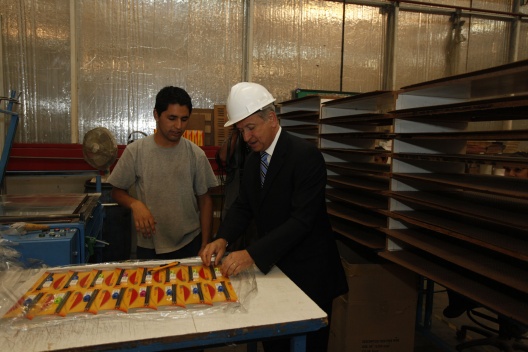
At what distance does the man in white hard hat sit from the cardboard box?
27.0 inches

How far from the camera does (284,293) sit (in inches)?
50.4

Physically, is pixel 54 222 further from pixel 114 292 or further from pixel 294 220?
pixel 294 220

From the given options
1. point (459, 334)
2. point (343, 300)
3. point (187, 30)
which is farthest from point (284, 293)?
point (187, 30)

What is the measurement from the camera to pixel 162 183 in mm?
2023

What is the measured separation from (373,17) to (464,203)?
162 inches

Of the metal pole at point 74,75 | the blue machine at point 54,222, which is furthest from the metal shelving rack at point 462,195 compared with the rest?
the metal pole at point 74,75

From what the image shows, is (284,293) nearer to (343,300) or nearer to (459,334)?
(343,300)

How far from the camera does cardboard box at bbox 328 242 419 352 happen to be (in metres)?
2.34

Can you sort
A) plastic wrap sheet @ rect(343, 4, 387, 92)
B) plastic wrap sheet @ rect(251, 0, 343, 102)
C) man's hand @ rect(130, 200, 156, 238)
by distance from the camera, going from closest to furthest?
1. man's hand @ rect(130, 200, 156, 238)
2. plastic wrap sheet @ rect(251, 0, 343, 102)
3. plastic wrap sheet @ rect(343, 4, 387, 92)

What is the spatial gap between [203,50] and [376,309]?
3581 millimetres

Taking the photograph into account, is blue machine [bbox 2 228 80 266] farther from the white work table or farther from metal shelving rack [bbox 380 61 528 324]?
metal shelving rack [bbox 380 61 528 324]

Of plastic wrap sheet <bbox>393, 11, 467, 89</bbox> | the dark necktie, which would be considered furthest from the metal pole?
plastic wrap sheet <bbox>393, 11, 467, 89</bbox>

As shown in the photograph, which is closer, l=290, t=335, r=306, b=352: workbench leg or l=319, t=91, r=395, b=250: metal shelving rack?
l=290, t=335, r=306, b=352: workbench leg

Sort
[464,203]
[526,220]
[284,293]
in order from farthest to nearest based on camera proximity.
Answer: [464,203] → [526,220] → [284,293]
